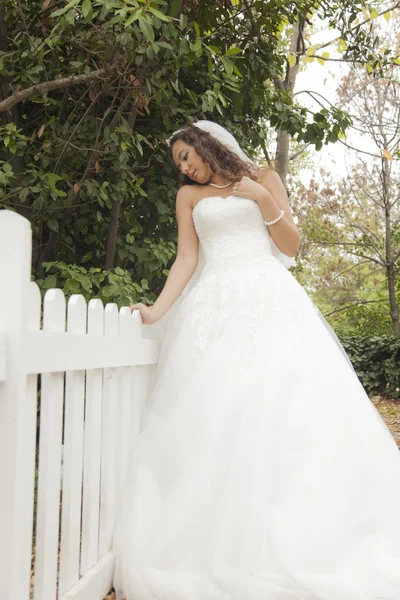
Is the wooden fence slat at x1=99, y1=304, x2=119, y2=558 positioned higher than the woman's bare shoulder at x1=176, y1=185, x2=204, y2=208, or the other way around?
the woman's bare shoulder at x1=176, y1=185, x2=204, y2=208

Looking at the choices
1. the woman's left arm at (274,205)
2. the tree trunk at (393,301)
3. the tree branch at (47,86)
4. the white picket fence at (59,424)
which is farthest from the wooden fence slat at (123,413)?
the tree trunk at (393,301)

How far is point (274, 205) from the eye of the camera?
9.53ft

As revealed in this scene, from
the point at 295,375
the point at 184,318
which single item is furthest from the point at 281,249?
the point at 295,375

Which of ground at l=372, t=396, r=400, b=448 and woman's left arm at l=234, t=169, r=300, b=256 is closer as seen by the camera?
woman's left arm at l=234, t=169, r=300, b=256

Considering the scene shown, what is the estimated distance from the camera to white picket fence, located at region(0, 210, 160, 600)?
4.24 ft

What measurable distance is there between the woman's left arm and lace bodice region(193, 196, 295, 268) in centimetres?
6

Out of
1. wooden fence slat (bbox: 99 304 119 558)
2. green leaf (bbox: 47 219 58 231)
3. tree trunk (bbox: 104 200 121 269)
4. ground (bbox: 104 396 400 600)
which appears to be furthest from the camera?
ground (bbox: 104 396 400 600)

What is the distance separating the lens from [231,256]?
2.87 metres

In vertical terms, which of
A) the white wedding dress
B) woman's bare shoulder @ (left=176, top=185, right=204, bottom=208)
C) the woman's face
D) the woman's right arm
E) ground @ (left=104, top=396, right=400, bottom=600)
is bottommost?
ground @ (left=104, top=396, right=400, bottom=600)

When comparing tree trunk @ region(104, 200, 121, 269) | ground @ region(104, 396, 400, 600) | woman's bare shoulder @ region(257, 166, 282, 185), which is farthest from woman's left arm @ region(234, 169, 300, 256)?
ground @ region(104, 396, 400, 600)

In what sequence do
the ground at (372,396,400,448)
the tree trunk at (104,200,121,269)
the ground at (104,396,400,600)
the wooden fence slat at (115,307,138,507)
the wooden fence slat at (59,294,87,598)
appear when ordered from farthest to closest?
1. the ground at (372,396,400,448)
2. the ground at (104,396,400,600)
3. the tree trunk at (104,200,121,269)
4. the wooden fence slat at (115,307,138,507)
5. the wooden fence slat at (59,294,87,598)

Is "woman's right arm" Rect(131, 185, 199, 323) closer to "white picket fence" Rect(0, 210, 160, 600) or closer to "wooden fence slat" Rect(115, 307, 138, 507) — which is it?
"white picket fence" Rect(0, 210, 160, 600)

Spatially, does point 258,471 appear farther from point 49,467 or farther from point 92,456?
point 49,467

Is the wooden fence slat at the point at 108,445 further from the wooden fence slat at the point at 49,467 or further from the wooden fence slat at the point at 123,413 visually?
the wooden fence slat at the point at 49,467
